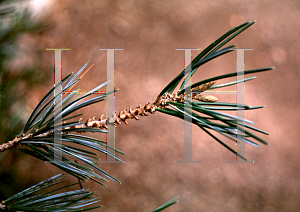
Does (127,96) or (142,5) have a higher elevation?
(142,5)

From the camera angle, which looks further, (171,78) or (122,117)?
(171,78)

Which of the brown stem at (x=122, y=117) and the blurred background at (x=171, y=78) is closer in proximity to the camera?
the brown stem at (x=122, y=117)

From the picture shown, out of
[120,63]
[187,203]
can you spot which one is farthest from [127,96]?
[187,203]

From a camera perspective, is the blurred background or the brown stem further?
the blurred background

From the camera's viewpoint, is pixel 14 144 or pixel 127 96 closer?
pixel 14 144

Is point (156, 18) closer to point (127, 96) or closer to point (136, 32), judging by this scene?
point (136, 32)

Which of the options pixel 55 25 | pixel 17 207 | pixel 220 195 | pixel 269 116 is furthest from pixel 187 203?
pixel 55 25

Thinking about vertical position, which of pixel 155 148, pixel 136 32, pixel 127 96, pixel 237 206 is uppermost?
pixel 136 32
